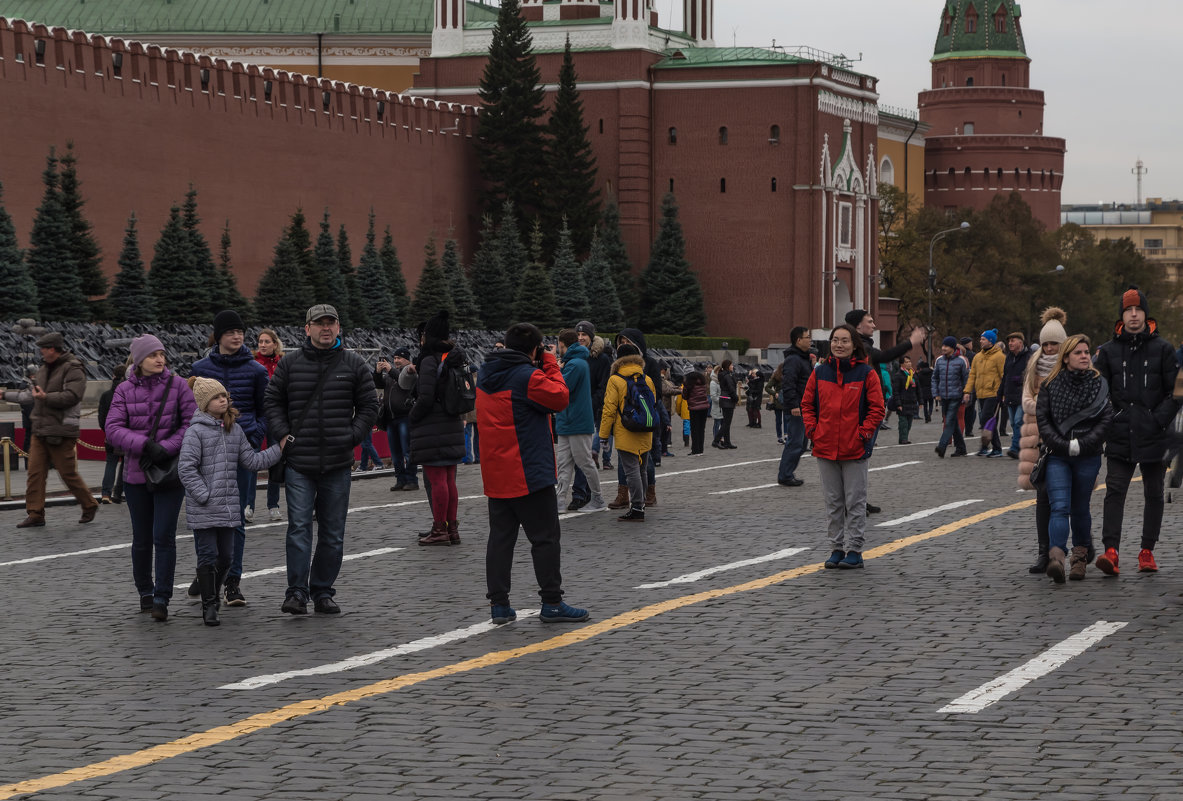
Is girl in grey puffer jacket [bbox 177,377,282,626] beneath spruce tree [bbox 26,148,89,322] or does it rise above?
beneath

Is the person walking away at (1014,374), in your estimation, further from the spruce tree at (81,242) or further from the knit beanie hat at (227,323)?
the spruce tree at (81,242)

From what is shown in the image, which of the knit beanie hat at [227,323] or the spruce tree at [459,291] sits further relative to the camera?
the spruce tree at [459,291]

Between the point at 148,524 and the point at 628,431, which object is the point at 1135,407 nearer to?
the point at 628,431

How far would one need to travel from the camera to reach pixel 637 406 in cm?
1490

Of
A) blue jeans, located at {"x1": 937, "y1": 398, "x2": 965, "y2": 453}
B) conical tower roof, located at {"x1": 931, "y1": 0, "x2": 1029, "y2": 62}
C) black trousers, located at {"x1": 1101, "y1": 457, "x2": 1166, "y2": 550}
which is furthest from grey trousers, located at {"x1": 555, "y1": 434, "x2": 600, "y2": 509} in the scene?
conical tower roof, located at {"x1": 931, "y1": 0, "x2": 1029, "y2": 62}

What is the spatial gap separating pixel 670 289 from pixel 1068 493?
5381cm

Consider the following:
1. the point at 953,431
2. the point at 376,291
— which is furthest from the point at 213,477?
the point at 376,291

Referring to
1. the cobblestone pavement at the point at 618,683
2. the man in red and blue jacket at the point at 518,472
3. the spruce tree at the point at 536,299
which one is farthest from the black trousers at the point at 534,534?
the spruce tree at the point at 536,299

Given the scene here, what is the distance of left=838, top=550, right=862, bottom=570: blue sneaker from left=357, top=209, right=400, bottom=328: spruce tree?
132 feet

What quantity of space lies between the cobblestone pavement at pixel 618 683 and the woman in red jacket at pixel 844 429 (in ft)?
1.00

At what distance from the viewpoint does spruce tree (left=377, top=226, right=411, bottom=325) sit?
5259 cm

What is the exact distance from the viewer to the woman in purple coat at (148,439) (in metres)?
10.1

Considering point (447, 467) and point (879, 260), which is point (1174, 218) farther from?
point (447, 467)

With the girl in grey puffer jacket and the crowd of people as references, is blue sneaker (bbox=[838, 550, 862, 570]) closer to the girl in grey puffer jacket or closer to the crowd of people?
the crowd of people
